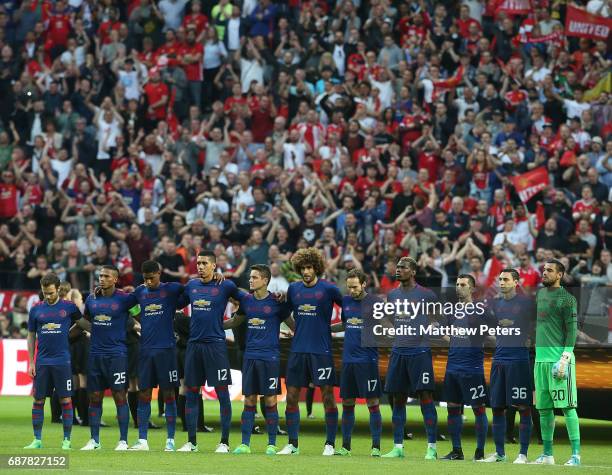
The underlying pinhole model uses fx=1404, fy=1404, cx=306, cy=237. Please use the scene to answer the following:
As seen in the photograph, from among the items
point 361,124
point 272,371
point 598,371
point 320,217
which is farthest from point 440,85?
point 272,371

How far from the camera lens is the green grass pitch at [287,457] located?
1426 centimetres

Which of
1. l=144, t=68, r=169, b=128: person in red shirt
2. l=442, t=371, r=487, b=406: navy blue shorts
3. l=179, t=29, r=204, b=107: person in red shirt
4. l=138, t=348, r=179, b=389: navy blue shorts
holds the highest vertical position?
l=179, t=29, r=204, b=107: person in red shirt

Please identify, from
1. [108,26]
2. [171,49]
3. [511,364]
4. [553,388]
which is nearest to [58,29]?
[108,26]

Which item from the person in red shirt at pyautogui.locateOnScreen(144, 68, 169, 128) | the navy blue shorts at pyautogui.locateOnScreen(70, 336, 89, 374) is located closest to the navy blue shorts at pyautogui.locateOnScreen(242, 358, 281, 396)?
the navy blue shorts at pyautogui.locateOnScreen(70, 336, 89, 374)

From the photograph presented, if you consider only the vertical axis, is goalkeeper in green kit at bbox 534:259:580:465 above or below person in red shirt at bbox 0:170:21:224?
below

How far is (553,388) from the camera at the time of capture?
15180 mm

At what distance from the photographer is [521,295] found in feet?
52.9

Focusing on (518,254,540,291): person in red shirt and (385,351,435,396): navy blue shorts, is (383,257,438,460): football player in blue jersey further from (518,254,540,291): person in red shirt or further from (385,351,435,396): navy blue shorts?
(518,254,540,291): person in red shirt

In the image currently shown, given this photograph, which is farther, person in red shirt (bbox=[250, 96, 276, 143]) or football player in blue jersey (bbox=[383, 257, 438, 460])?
person in red shirt (bbox=[250, 96, 276, 143])

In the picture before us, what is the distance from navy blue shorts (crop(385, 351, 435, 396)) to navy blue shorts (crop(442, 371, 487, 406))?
0.24 meters

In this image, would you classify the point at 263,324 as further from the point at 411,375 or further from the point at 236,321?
the point at 411,375

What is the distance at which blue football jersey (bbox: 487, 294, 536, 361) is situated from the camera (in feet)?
52.2

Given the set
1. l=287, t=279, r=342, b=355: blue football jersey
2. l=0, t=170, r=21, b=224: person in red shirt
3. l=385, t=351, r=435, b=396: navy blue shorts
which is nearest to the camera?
l=385, t=351, r=435, b=396: navy blue shorts

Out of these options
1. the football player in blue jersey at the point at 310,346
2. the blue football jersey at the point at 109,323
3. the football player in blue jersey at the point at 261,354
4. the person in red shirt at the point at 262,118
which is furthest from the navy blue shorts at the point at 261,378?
the person in red shirt at the point at 262,118
